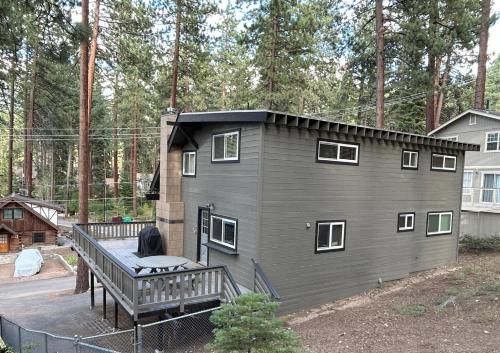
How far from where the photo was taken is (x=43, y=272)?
67.3 ft

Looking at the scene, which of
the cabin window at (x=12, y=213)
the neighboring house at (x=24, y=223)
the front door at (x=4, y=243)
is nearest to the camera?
the front door at (x=4, y=243)

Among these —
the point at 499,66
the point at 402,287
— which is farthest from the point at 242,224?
the point at 499,66

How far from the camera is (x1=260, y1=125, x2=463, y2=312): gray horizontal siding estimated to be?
344 inches

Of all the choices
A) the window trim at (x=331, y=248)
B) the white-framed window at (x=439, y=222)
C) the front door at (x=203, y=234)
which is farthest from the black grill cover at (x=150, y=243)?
the white-framed window at (x=439, y=222)

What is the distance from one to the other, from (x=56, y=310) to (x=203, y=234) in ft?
20.2

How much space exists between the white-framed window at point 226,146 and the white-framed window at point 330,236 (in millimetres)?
2872

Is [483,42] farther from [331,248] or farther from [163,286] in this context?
[163,286]

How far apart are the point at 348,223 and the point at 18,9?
A: 9.40 m

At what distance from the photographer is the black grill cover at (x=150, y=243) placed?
11.6m

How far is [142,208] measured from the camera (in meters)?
36.3

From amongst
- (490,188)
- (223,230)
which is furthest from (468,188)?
(223,230)

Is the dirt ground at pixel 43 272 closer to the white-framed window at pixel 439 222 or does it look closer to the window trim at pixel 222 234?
the window trim at pixel 222 234

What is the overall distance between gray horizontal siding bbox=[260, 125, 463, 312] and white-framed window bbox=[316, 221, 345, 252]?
17 cm

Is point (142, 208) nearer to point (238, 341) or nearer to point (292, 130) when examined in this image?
point (292, 130)
